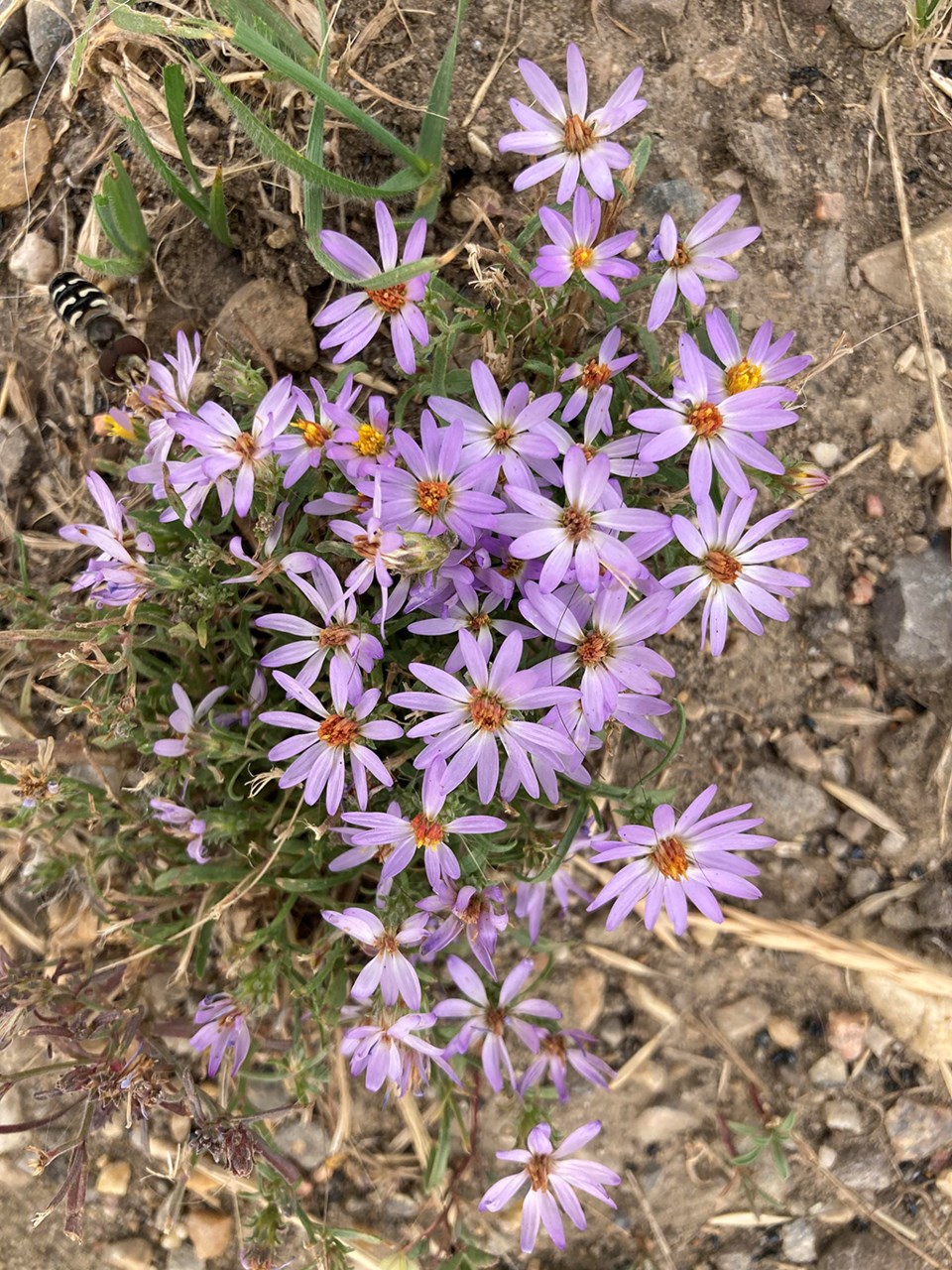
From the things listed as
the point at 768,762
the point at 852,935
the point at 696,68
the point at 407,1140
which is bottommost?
the point at 407,1140

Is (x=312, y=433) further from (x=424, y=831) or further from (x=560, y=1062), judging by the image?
(x=560, y=1062)

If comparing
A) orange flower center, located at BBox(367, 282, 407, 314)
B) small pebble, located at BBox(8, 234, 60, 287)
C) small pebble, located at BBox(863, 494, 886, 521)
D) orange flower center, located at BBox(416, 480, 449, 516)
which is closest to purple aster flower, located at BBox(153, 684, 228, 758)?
orange flower center, located at BBox(416, 480, 449, 516)

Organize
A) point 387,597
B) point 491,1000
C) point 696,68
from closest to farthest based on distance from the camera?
point 387,597, point 491,1000, point 696,68

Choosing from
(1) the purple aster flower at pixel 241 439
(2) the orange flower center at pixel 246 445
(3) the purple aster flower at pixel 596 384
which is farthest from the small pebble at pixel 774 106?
(2) the orange flower center at pixel 246 445

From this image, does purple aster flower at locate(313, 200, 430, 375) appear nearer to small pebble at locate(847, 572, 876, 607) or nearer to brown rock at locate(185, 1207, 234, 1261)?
small pebble at locate(847, 572, 876, 607)

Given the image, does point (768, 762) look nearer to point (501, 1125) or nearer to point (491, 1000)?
point (491, 1000)

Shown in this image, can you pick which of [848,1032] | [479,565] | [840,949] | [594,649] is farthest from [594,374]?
[848,1032]

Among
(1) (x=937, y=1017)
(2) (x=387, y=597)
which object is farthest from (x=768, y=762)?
(2) (x=387, y=597)
